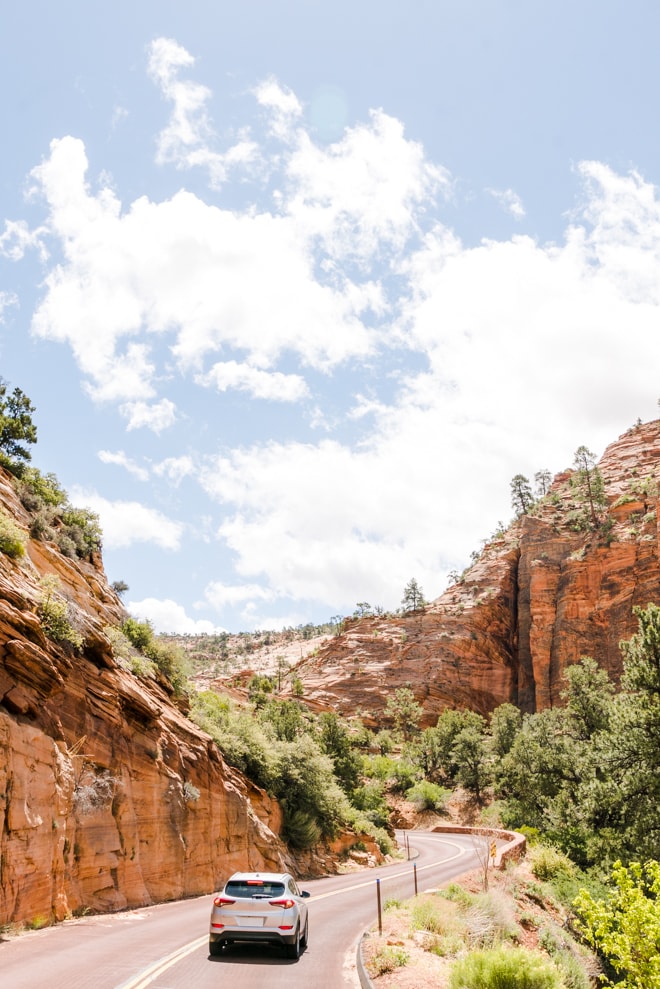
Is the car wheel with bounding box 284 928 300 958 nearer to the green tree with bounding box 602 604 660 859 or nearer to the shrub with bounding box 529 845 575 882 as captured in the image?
the green tree with bounding box 602 604 660 859

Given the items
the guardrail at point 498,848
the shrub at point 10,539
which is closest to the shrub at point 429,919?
the guardrail at point 498,848

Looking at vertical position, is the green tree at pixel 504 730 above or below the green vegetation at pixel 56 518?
below

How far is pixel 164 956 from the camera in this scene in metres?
9.95

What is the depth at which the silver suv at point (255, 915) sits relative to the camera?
9.95 metres

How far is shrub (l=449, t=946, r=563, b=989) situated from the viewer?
8.42 metres

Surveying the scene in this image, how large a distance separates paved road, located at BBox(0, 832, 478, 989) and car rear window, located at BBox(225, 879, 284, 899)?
904 mm

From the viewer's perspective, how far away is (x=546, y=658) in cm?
7481

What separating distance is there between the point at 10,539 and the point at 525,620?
76674 millimetres

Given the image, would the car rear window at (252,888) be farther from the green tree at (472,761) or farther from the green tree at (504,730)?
the green tree at (504,730)

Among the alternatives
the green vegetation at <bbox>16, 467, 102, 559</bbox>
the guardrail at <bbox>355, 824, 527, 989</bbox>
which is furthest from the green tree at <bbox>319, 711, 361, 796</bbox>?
the green vegetation at <bbox>16, 467, 102, 559</bbox>

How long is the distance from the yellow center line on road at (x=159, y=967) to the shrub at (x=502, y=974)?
405 centimetres

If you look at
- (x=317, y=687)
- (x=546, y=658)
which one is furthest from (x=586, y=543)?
(x=317, y=687)

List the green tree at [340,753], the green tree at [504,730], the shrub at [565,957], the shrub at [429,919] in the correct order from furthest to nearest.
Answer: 1. the green tree at [504,730]
2. the green tree at [340,753]
3. the shrub at [565,957]
4. the shrub at [429,919]

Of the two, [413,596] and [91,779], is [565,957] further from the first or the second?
[413,596]
